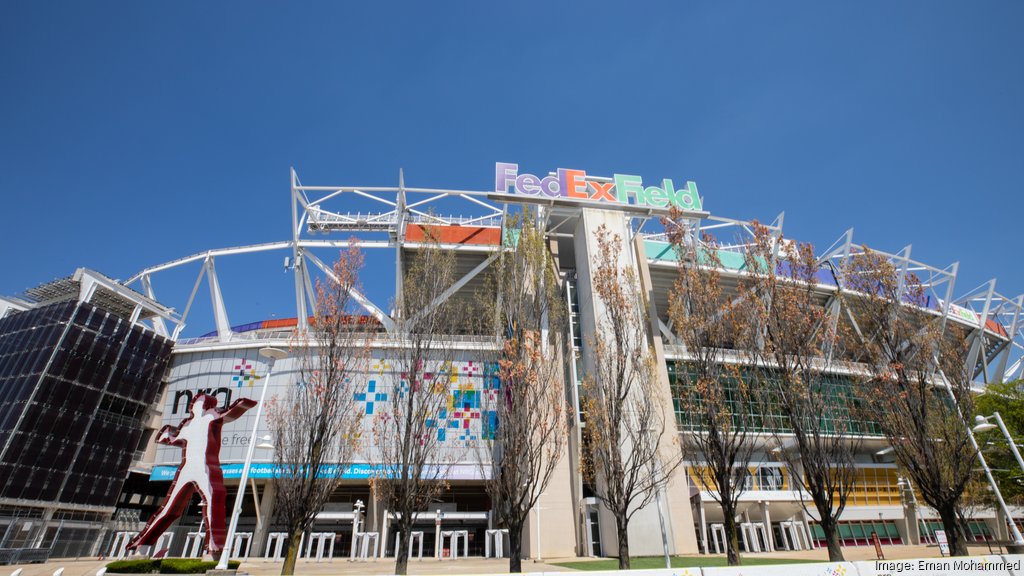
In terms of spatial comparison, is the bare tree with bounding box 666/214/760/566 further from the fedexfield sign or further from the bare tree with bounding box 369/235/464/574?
the fedexfield sign

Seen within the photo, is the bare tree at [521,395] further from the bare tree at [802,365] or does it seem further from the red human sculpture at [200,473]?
the red human sculpture at [200,473]

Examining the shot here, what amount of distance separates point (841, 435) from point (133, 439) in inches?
1696

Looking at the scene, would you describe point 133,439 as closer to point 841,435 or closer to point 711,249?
point 711,249

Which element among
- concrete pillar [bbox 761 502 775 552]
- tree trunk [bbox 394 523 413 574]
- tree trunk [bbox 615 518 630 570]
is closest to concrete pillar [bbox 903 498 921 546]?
concrete pillar [bbox 761 502 775 552]

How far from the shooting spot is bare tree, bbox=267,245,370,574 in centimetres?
1731

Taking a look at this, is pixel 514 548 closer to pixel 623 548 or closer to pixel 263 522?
pixel 623 548

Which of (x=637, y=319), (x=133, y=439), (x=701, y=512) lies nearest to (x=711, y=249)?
(x=637, y=319)

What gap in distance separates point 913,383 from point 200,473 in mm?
29688

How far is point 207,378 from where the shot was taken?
3744cm

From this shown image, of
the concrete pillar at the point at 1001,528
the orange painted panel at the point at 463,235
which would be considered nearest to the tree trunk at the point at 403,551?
the orange painted panel at the point at 463,235

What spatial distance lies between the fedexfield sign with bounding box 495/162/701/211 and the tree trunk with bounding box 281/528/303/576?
23584 mm

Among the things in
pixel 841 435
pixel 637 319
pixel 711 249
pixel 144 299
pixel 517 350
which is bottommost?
pixel 841 435

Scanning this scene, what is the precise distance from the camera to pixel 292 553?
15914 mm

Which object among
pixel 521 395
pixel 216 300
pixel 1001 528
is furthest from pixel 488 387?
pixel 1001 528
